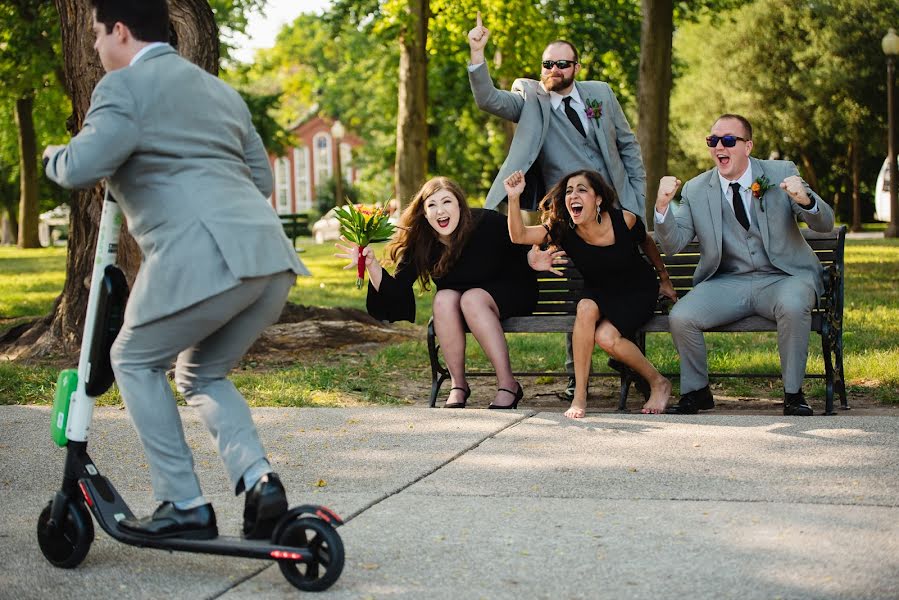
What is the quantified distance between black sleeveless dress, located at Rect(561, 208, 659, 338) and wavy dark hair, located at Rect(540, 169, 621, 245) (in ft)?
0.15

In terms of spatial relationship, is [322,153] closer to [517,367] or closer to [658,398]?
[517,367]

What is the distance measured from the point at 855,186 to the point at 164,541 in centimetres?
3713

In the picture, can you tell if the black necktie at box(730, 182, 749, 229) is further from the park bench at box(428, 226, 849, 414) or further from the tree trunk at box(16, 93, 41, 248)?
the tree trunk at box(16, 93, 41, 248)

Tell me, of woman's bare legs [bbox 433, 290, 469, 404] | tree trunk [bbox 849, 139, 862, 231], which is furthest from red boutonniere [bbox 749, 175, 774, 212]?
tree trunk [bbox 849, 139, 862, 231]

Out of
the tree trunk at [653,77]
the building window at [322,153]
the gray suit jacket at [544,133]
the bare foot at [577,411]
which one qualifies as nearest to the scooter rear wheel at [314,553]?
the bare foot at [577,411]

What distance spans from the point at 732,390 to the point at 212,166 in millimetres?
4787

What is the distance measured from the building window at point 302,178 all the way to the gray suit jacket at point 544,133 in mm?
79701

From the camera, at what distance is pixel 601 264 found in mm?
6906

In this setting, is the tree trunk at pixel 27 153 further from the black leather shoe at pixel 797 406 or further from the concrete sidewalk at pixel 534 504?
the black leather shoe at pixel 797 406

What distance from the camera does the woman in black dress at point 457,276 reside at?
7.08m

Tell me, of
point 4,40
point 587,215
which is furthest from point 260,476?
point 4,40

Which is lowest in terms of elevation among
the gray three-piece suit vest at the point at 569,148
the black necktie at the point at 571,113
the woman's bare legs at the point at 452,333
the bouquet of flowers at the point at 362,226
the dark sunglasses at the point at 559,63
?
the woman's bare legs at the point at 452,333

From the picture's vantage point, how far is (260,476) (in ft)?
12.7

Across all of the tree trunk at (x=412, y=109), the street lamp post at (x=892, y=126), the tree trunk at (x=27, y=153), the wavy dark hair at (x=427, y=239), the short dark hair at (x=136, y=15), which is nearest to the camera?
the short dark hair at (x=136, y=15)
